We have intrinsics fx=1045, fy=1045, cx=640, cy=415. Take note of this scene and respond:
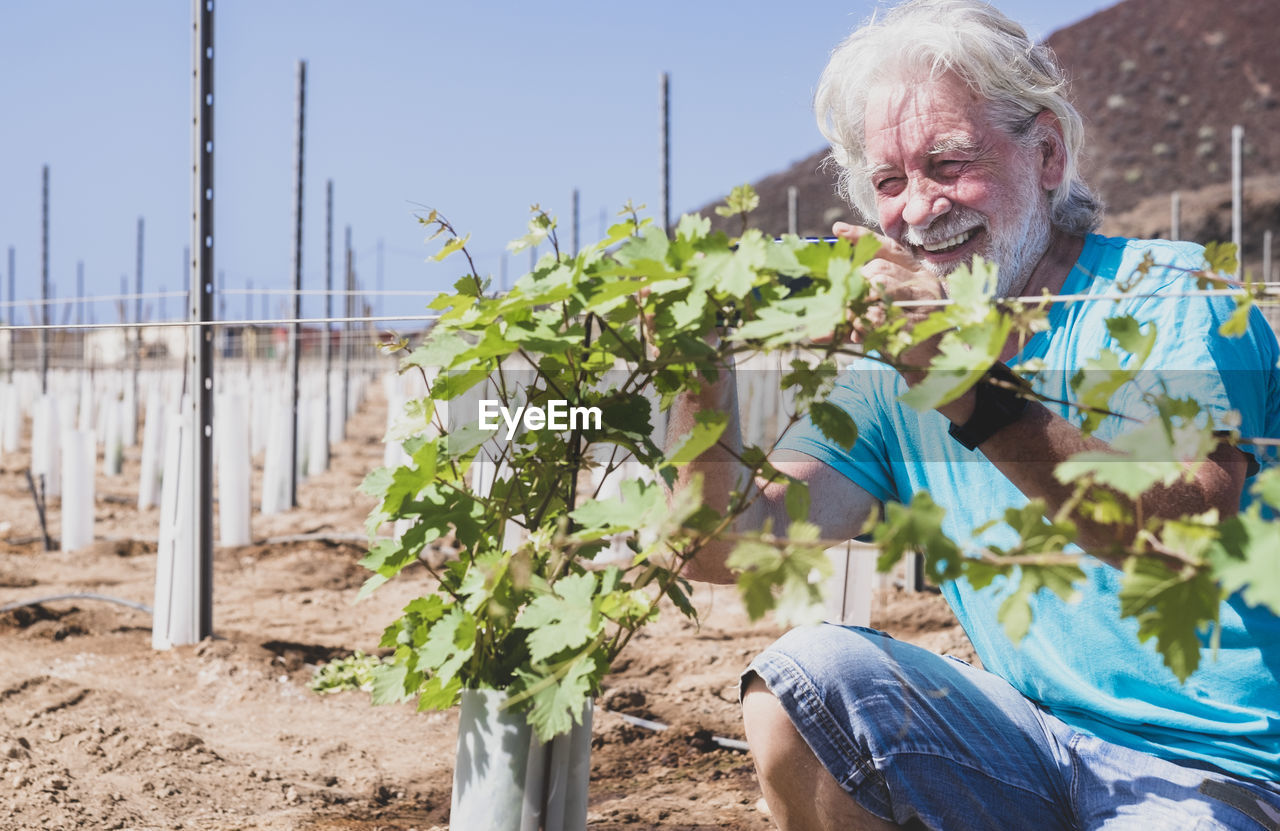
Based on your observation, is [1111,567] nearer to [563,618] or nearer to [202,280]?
[563,618]

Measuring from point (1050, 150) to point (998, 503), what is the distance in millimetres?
707

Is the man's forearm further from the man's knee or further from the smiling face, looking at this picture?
the smiling face

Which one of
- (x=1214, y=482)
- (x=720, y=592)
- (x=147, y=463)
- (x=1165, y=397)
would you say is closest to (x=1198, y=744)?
(x=1214, y=482)

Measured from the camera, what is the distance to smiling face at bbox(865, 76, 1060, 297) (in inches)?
70.8

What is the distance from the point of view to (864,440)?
1.87 m

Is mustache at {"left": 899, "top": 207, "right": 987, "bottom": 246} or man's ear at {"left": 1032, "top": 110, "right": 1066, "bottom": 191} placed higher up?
man's ear at {"left": 1032, "top": 110, "right": 1066, "bottom": 191}

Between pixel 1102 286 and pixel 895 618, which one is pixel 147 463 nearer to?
pixel 895 618

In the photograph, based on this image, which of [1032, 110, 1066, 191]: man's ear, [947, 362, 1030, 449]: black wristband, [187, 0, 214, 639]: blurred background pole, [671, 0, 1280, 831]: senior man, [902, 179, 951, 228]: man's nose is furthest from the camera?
[187, 0, 214, 639]: blurred background pole

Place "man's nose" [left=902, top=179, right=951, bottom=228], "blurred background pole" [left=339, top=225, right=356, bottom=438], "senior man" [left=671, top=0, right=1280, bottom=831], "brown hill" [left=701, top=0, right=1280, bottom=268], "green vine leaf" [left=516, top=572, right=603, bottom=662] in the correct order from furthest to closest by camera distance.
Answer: "brown hill" [left=701, top=0, right=1280, bottom=268], "blurred background pole" [left=339, top=225, right=356, bottom=438], "man's nose" [left=902, top=179, right=951, bottom=228], "senior man" [left=671, top=0, right=1280, bottom=831], "green vine leaf" [left=516, top=572, right=603, bottom=662]

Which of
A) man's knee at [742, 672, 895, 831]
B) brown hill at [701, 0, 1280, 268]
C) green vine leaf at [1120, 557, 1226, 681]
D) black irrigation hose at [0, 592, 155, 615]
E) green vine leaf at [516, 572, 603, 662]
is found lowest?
black irrigation hose at [0, 592, 155, 615]

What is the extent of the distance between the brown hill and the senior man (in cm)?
3366

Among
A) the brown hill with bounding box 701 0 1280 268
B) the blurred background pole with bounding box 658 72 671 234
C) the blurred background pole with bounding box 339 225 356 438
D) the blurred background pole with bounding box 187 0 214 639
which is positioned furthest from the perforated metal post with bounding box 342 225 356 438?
the brown hill with bounding box 701 0 1280 268

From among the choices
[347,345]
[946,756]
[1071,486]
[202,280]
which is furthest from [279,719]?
[347,345]

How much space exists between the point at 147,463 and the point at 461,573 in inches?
221
